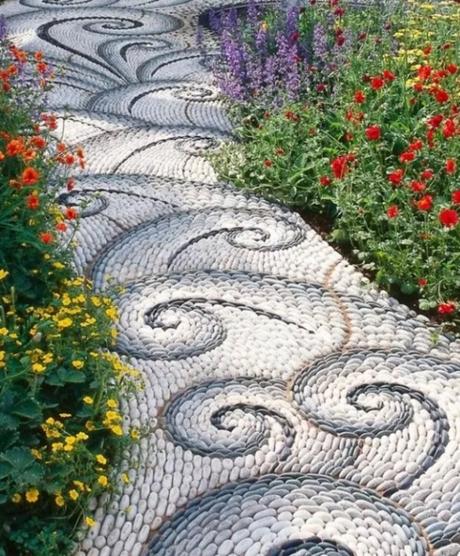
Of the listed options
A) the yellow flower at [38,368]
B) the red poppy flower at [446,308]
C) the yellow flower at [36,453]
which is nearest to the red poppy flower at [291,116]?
the red poppy flower at [446,308]

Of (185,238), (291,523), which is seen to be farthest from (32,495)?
(185,238)

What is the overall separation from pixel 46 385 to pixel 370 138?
1744 mm

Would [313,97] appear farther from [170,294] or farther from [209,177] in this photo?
[170,294]

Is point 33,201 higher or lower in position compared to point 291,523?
higher

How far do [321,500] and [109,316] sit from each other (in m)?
0.85

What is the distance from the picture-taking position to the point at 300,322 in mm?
3266

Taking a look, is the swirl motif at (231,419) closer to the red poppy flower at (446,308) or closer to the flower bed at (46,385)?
the flower bed at (46,385)

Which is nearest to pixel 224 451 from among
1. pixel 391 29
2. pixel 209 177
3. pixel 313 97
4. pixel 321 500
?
pixel 321 500

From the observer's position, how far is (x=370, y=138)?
364cm

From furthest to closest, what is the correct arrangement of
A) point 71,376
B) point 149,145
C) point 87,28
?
point 87,28 → point 149,145 → point 71,376

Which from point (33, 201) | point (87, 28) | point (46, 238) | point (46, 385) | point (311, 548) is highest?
point (33, 201)

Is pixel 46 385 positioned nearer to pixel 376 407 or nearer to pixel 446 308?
pixel 376 407

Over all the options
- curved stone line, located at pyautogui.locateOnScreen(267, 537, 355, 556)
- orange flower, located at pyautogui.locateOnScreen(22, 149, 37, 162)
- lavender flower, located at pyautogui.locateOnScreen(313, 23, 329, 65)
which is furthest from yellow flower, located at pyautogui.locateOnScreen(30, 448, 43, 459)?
lavender flower, located at pyautogui.locateOnScreen(313, 23, 329, 65)

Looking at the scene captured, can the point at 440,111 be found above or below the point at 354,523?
above
